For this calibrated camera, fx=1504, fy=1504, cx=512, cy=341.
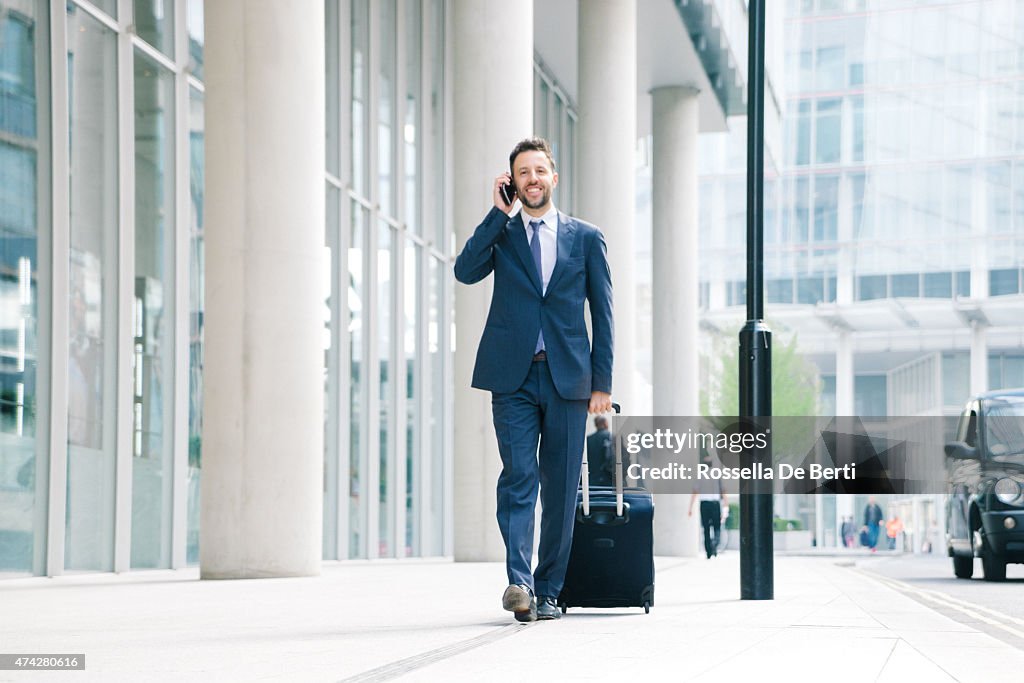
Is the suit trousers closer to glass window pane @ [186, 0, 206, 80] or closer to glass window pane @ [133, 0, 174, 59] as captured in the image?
glass window pane @ [133, 0, 174, 59]

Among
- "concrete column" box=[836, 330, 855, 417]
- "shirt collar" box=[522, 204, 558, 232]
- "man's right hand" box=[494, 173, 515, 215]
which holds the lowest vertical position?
"shirt collar" box=[522, 204, 558, 232]

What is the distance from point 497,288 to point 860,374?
69.1m

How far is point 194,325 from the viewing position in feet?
47.8

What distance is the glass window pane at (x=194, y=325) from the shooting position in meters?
14.4

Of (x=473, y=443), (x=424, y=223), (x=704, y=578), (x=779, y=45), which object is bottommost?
(x=704, y=578)

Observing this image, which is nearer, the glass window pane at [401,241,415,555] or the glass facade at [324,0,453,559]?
the glass facade at [324,0,453,559]

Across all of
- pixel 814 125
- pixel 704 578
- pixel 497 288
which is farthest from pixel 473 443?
pixel 814 125

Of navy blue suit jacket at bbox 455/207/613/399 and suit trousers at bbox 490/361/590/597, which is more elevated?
navy blue suit jacket at bbox 455/207/613/399

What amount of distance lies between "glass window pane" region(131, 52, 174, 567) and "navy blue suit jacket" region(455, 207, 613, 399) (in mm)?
7318

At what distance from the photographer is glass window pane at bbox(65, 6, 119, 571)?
1220 cm

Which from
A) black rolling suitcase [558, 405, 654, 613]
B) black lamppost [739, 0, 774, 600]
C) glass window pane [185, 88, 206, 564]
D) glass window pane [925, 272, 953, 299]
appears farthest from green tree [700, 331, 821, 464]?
black rolling suitcase [558, 405, 654, 613]

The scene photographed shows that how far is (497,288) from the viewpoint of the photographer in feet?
22.3

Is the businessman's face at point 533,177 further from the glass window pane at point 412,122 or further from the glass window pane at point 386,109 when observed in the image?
the glass window pane at point 412,122

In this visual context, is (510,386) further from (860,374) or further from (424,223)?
(860,374)
